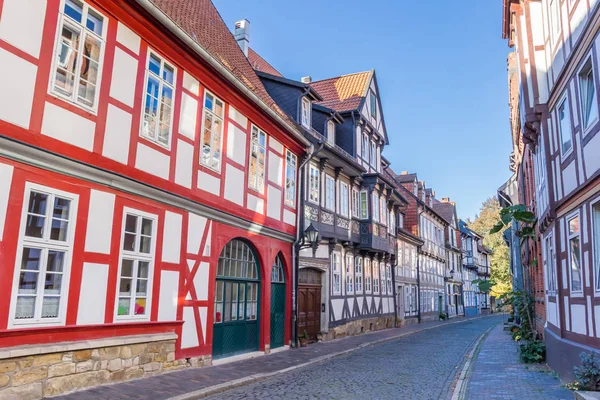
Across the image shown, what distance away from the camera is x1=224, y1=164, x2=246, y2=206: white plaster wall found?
39.4 feet

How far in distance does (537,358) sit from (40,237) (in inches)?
463

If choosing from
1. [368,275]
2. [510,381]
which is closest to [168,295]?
[510,381]

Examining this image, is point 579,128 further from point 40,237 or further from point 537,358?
point 40,237

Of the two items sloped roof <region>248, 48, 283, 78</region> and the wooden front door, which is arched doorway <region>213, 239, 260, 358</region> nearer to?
the wooden front door

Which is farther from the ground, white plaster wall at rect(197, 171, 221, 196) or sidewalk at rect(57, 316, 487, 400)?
white plaster wall at rect(197, 171, 221, 196)

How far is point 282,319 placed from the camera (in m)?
15.0

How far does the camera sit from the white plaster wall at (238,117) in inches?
485

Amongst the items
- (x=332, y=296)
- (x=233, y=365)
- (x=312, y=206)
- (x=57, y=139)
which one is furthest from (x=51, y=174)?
(x=332, y=296)

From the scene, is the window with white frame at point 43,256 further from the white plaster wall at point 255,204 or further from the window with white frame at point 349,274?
the window with white frame at point 349,274

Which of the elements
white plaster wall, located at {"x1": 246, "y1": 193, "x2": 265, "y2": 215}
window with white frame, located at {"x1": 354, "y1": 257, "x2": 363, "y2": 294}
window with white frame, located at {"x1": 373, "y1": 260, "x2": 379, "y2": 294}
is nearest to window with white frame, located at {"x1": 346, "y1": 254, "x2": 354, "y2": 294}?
window with white frame, located at {"x1": 354, "y1": 257, "x2": 363, "y2": 294}

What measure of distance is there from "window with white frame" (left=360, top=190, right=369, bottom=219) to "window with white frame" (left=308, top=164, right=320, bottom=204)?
4382 mm

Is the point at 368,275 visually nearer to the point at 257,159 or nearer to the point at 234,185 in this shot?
the point at 257,159

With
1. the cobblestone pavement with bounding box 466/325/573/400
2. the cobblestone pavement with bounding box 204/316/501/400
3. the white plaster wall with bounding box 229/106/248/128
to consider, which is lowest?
the cobblestone pavement with bounding box 204/316/501/400

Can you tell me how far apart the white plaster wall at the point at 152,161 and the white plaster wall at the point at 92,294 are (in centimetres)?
206
